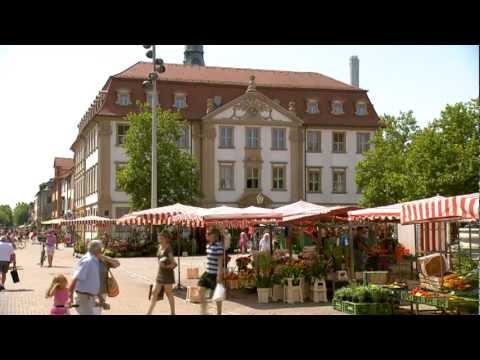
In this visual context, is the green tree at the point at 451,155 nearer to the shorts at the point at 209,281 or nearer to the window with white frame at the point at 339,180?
the window with white frame at the point at 339,180

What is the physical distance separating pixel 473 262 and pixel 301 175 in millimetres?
38128

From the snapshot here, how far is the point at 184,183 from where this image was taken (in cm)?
4591

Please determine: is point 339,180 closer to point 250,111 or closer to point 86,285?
point 250,111

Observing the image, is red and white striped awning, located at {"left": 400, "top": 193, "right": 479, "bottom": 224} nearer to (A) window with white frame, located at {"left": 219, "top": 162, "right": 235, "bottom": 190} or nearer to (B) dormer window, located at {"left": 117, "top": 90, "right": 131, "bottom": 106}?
(A) window with white frame, located at {"left": 219, "top": 162, "right": 235, "bottom": 190}

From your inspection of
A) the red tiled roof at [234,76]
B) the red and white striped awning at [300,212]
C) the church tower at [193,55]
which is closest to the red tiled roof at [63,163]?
the church tower at [193,55]

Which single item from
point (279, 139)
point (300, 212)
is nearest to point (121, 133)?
point (279, 139)

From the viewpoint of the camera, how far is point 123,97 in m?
53.8

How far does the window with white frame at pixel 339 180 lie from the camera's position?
57.8m

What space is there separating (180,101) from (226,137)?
179 inches
